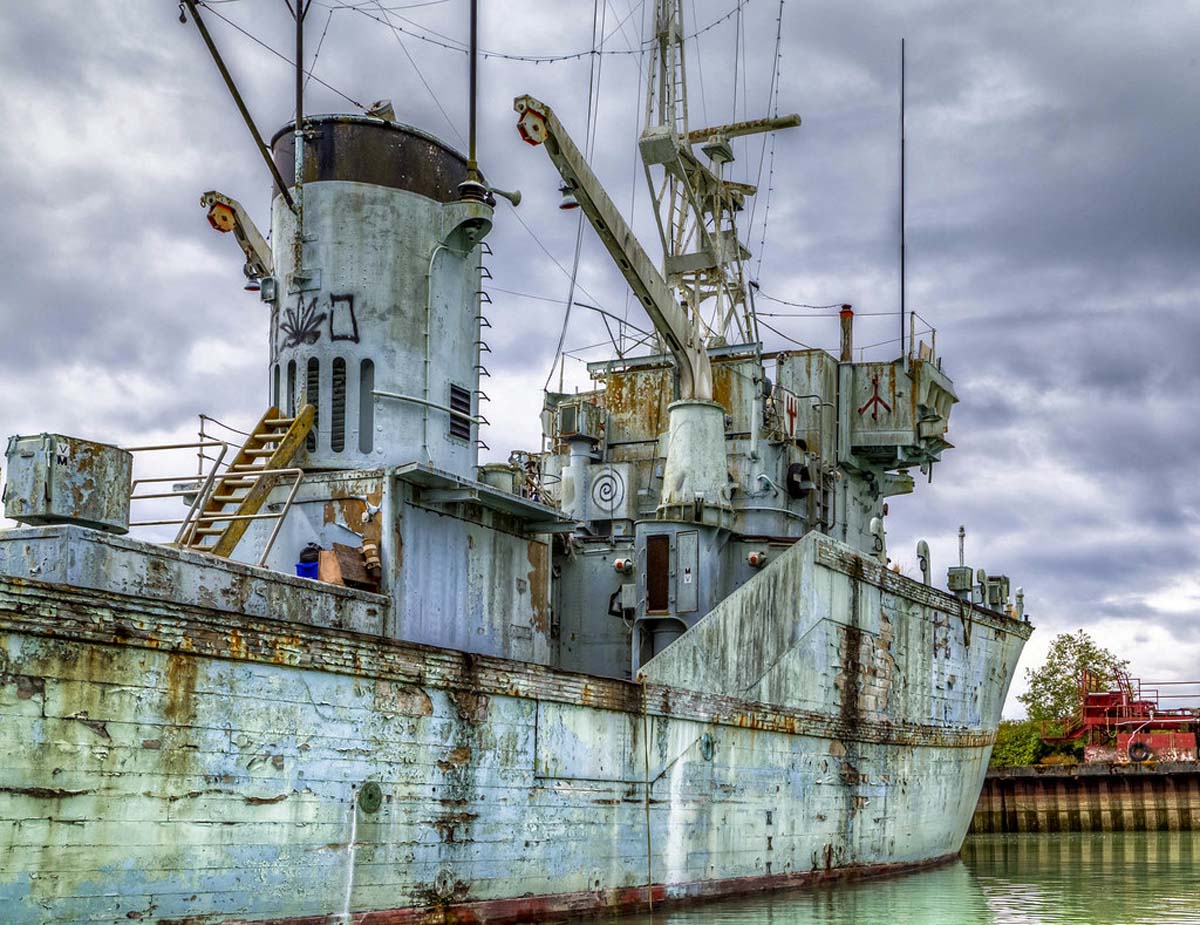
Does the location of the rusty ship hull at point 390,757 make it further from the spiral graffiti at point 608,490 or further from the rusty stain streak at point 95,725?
the spiral graffiti at point 608,490

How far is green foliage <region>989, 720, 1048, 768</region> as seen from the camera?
50500 millimetres

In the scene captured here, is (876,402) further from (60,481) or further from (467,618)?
(60,481)

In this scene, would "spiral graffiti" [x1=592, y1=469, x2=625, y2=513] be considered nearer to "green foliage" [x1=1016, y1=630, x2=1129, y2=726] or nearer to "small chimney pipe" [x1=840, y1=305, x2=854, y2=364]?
"small chimney pipe" [x1=840, y1=305, x2=854, y2=364]

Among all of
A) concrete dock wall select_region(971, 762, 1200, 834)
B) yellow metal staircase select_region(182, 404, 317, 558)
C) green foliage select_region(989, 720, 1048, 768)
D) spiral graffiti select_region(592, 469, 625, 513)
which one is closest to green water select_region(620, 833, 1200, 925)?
yellow metal staircase select_region(182, 404, 317, 558)

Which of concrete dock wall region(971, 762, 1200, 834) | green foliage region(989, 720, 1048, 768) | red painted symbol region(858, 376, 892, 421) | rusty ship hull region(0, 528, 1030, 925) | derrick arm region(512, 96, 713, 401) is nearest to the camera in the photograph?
rusty ship hull region(0, 528, 1030, 925)

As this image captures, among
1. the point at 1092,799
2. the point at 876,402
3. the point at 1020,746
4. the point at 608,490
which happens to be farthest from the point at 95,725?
the point at 1020,746

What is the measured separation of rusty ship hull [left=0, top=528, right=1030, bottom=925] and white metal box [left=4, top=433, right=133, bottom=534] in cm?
20

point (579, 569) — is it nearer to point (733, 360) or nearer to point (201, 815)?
point (733, 360)

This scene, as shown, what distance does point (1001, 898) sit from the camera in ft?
64.4

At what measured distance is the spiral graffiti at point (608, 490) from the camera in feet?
72.0

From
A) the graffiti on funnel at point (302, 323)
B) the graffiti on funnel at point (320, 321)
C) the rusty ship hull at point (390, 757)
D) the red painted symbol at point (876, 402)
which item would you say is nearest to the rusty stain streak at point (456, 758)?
the rusty ship hull at point (390, 757)

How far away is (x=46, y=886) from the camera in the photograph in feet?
31.7

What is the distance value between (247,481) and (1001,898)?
12.1 meters

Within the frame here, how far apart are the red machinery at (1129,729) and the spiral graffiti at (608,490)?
99.2ft
